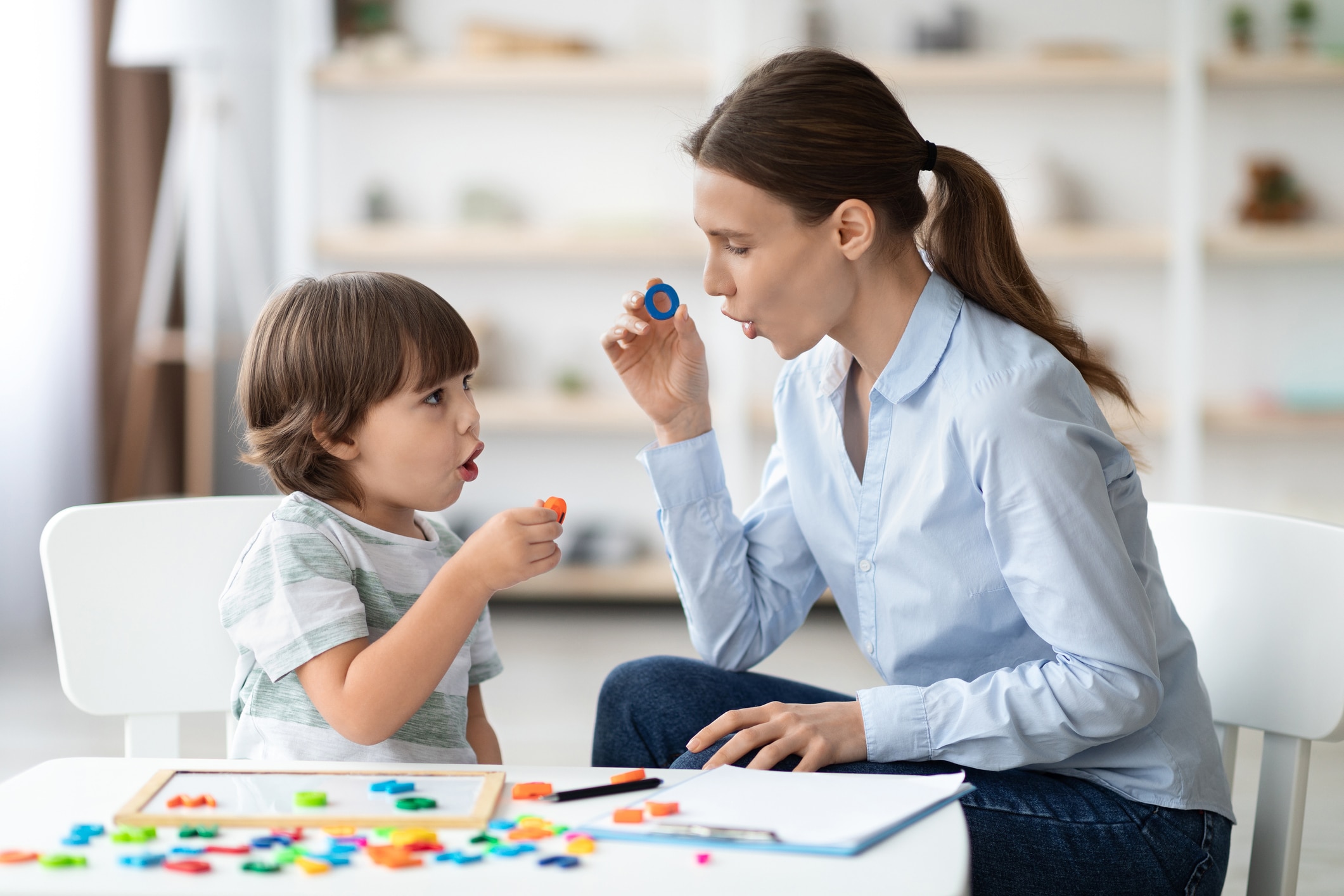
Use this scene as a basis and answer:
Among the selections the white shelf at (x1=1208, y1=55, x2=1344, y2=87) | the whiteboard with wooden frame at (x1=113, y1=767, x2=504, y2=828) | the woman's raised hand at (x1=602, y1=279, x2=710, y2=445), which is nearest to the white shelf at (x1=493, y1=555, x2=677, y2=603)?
the white shelf at (x1=1208, y1=55, x2=1344, y2=87)

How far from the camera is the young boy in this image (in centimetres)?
102

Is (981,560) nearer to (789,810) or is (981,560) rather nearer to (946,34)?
(789,810)

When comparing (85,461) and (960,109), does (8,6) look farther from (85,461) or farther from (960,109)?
(960,109)

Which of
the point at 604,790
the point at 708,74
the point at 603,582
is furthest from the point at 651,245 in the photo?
the point at 604,790

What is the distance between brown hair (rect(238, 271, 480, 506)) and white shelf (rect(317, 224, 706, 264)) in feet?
8.51

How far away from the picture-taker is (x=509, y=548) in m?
1.01

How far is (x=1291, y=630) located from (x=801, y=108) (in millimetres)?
678

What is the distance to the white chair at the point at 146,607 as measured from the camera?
4.01 feet

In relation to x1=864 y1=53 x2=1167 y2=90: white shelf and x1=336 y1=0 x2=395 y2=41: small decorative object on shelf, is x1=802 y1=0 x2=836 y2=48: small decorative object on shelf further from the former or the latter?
x1=336 y1=0 x2=395 y2=41: small decorative object on shelf

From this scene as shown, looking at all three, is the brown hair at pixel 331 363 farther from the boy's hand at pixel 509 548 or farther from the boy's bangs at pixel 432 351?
the boy's hand at pixel 509 548

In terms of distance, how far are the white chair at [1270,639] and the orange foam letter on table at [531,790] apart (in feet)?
2.32

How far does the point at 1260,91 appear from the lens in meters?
3.73

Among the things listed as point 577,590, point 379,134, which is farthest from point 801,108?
point 379,134

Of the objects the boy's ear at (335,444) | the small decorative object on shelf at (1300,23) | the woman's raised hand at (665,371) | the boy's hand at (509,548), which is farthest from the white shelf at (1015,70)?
the boy's hand at (509,548)
